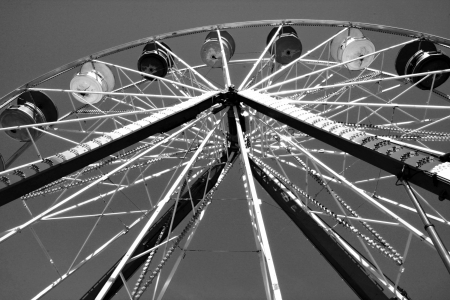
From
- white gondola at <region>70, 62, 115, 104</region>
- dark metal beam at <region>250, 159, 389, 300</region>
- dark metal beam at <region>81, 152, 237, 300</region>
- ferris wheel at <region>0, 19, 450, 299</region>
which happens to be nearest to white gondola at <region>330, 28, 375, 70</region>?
ferris wheel at <region>0, 19, 450, 299</region>

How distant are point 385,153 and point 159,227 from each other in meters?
7.80

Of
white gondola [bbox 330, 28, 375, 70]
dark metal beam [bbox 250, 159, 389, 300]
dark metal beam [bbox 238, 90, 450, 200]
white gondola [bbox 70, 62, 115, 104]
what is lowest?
dark metal beam [bbox 250, 159, 389, 300]

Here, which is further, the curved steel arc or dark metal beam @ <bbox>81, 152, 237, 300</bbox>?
the curved steel arc

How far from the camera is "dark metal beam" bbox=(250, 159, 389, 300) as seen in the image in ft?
30.9

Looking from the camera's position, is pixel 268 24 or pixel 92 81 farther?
pixel 92 81

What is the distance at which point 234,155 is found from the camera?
53.5 feet

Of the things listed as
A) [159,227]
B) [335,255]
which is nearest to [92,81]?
[159,227]

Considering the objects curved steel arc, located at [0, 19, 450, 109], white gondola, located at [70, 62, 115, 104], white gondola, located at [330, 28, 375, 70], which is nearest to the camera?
curved steel arc, located at [0, 19, 450, 109]

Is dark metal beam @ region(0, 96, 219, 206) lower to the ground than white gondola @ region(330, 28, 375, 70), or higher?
lower

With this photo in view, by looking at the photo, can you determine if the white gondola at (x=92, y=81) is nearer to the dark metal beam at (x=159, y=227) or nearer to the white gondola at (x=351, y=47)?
the dark metal beam at (x=159, y=227)

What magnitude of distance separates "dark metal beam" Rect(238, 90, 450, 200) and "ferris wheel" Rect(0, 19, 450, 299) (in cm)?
3

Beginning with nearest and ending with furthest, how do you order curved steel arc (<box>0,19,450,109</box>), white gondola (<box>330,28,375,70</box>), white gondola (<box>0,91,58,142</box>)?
curved steel arc (<box>0,19,450,109</box>) → white gondola (<box>0,91,58,142</box>) → white gondola (<box>330,28,375,70</box>)

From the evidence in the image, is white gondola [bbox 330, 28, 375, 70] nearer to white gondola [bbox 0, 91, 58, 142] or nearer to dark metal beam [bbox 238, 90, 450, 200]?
dark metal beam [bbox 238, 90, 450, 200]

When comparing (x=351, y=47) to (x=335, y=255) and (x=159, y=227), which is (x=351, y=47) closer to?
(x=335, y=255)
